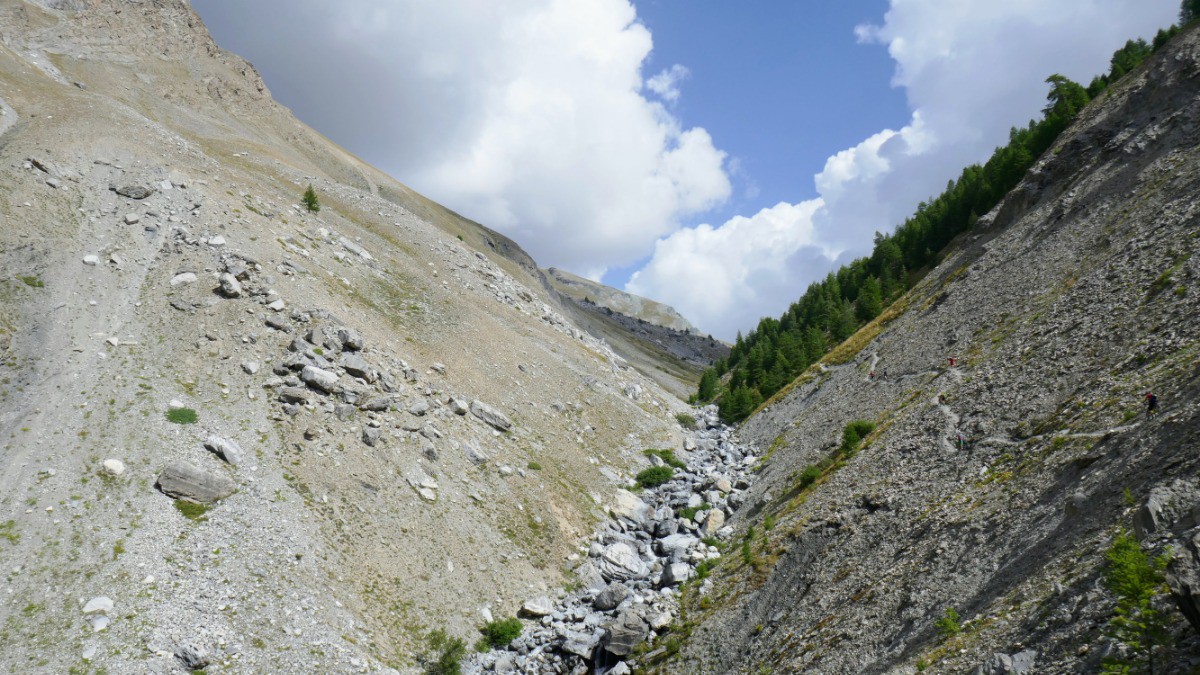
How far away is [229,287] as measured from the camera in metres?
40.2

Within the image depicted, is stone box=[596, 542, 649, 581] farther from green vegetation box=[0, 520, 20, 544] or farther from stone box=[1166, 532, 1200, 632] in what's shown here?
stone box=[1166, 532, 1200, 632]

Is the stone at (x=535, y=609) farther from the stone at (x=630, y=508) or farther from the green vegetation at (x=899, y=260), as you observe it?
the green vegetation at (x=899, y=260)

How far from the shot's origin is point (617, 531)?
41.3 m

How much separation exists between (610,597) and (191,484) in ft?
Answer: 70.6

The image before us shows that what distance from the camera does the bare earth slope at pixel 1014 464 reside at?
16672 mm

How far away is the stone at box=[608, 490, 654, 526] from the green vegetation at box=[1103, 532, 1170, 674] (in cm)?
3182

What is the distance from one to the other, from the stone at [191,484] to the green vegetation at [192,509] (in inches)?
7.8

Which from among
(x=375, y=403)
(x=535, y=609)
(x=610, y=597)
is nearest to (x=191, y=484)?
(x=375, y=403)

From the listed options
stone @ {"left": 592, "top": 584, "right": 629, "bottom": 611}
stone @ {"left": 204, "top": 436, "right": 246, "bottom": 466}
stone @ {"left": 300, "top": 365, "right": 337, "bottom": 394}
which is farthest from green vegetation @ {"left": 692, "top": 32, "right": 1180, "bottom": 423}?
stone @ {"left": 204, "top": 436, "right": 246, "bottom": 466}

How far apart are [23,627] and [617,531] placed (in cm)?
2962

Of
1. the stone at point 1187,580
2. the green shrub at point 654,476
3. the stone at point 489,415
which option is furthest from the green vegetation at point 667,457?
the stone at point 1187,580

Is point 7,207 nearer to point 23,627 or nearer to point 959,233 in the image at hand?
point 23,627

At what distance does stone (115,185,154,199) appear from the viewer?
154 feet

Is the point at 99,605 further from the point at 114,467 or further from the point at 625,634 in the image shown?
the point at 625,634
